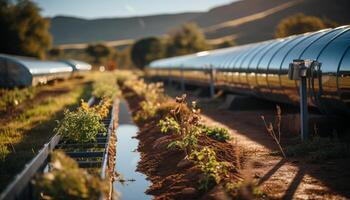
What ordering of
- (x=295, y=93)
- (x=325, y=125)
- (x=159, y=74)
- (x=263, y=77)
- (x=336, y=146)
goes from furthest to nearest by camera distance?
(x=159, y=74)
(x=263, y=77)
(x=295, y=93)
(x=325, y=125)
(x=336, y=146)

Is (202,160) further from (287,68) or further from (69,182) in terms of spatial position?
(287,68)

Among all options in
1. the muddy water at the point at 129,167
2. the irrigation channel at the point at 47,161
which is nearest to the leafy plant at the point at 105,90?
the muddy water at the point at 129,167

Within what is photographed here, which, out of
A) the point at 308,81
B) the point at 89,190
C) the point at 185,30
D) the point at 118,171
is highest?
the point at 185,30

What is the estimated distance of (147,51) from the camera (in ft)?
344

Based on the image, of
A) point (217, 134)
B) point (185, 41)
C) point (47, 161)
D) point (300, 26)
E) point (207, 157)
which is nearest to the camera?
point (207, 157)

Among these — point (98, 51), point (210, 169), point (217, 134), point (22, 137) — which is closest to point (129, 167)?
point (217, 134)

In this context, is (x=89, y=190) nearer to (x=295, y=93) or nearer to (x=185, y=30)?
(x=295, y=93)

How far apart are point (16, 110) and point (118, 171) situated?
12.4m

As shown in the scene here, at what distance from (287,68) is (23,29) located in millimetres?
56908

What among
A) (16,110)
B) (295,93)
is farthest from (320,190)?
(16,110)

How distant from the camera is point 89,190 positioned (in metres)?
6.08

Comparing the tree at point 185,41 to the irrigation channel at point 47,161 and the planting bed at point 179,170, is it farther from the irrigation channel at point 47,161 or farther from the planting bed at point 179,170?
the irrigation channel at point 47,161

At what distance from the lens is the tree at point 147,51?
10475 centimetres

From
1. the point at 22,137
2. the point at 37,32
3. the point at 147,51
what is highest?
the point at 37,32
